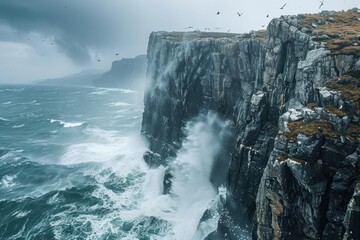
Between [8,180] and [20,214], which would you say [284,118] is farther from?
[8,180]

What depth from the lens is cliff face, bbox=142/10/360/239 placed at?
26.0 meters

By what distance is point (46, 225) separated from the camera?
64.1 metres

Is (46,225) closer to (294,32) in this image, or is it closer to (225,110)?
(225,110)

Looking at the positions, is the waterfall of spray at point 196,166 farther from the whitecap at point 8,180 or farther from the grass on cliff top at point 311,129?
the whitecap at point 8,180

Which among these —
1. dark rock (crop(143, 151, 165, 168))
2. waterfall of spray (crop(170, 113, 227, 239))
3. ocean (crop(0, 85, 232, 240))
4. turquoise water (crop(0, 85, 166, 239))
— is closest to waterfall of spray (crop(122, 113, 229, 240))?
waterfall of spray (crop(170, 113, 227, 239))

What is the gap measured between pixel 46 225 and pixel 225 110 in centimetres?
4231

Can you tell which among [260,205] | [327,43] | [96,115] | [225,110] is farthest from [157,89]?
[96,115]

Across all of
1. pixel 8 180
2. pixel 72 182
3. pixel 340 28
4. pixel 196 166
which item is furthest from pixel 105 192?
pixel 340 28

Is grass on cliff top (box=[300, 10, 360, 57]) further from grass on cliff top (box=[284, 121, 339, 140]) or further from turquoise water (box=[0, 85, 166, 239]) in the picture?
turquoise water (box=[0, 85, 166, 239])

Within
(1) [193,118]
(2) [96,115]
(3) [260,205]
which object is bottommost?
(2) [96,115]

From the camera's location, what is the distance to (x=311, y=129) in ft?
91.2

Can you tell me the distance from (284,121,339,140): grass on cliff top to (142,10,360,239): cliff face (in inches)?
3.5

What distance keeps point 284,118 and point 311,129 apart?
13.4 ft

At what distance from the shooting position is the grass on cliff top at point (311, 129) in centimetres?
2711
